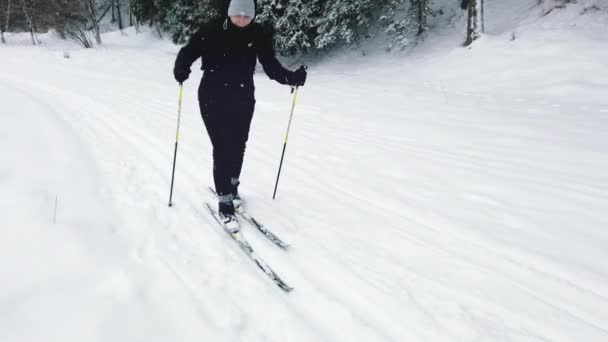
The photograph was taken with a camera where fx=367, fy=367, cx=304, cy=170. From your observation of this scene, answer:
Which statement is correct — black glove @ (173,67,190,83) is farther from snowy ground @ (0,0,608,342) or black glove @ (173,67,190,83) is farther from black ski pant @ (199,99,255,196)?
snowy ground @ (0,0,608,342)

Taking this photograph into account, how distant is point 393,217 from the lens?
4.08 m

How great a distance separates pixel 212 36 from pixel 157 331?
2481mm

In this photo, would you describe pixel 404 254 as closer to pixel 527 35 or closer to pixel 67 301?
pixel 67 301

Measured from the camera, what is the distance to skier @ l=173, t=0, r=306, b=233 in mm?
3355

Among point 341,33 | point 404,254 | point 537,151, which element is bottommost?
point 404,254

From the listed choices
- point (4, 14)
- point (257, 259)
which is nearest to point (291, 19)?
point (257, 259)

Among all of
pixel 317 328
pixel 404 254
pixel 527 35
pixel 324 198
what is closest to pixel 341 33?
pixel 527 35

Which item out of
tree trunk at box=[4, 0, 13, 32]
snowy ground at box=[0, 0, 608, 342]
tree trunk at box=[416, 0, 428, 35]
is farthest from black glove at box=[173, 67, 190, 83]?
tree trunk at box=[4, 0, 13, 32]

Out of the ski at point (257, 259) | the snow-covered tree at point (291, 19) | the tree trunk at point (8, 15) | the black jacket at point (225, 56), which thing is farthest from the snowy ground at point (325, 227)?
the tree trunk at point (8, 15)

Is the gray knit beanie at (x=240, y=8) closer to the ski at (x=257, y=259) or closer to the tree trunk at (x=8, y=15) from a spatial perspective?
the ski at (x=257, y=259)

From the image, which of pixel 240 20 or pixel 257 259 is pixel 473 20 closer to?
pixel 240 20

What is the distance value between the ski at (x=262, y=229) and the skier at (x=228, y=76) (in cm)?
21

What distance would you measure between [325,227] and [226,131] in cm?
141

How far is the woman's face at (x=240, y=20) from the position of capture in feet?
10.7
